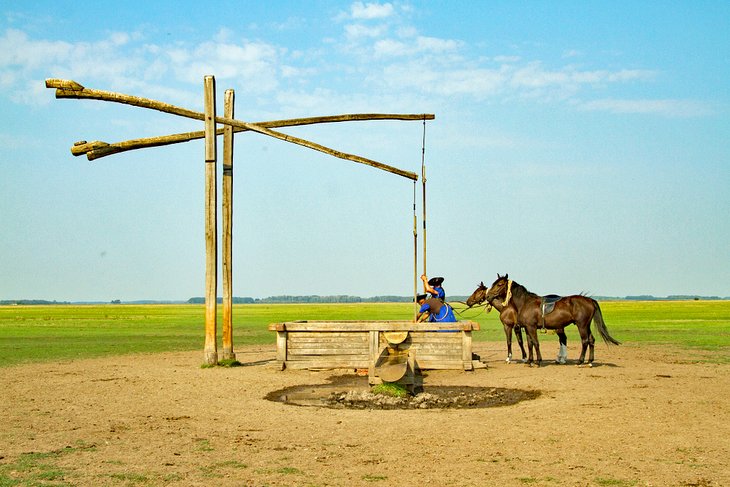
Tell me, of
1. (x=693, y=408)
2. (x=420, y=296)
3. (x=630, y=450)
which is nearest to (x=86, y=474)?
(x=630, y=450)

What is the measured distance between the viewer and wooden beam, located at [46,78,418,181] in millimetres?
17203

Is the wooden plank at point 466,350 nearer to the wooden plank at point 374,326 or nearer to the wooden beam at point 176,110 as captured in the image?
the wooden plank at point 374,326

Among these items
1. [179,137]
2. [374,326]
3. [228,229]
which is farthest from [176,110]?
[374,326]

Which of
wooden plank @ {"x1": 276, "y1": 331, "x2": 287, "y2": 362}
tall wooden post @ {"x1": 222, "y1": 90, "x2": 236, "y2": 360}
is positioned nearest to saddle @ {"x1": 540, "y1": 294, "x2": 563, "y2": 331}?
wooden plank @ {"x1": 276, "y1": 331, "x2": 287, "y2": 362}

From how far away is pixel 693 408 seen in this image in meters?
11.3

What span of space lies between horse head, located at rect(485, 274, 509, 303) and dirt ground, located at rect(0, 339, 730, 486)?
337 centimetres

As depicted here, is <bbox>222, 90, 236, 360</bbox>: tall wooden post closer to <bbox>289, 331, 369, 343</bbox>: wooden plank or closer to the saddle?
<bbox>289, 331, 369, 343</bbox>: wooden plank

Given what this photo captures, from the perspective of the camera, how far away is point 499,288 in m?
18.6

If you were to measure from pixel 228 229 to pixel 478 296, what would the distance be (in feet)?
22.4

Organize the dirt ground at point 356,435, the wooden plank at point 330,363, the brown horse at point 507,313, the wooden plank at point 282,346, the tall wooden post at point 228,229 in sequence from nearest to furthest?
the dirt ground at point 356,435
the wooden plank at point 330,363
the wooden plank at point 282,346
the tall wooden post at point 228,229
the brown horse at point 507,313

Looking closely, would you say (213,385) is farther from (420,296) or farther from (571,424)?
(571,424)

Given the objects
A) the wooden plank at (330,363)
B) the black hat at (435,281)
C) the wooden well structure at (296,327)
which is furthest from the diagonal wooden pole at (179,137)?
the wooden plank at (330,363)

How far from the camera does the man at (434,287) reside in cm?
1797

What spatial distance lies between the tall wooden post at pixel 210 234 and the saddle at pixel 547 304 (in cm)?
815
